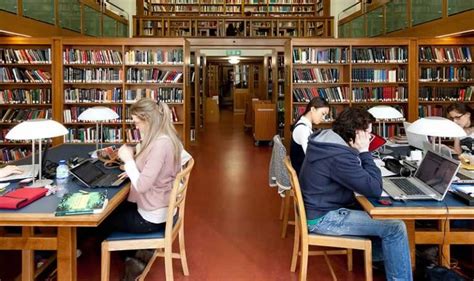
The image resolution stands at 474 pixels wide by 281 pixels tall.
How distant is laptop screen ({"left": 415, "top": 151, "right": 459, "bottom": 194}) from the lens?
230 cm

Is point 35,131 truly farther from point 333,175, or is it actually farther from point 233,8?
point 233,8

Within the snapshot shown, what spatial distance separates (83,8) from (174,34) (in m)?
3.03

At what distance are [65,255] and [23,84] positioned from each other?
5641 mm

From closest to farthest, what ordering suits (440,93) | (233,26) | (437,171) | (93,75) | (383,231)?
(383,231) → (437,171) → (93,75) → (440,93) → (233,26)

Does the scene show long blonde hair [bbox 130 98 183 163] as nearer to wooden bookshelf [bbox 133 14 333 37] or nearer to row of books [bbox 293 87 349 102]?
row of books [bbox 293 87 349 102]

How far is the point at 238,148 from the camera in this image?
9273mm

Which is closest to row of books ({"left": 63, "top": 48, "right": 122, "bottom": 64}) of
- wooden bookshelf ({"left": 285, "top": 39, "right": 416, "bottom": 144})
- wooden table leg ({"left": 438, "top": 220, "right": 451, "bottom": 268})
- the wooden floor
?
the wooden floor

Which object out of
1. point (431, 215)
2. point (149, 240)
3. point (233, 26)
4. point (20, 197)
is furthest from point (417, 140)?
point (233, 26)

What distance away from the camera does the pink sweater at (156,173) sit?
2.39 metres

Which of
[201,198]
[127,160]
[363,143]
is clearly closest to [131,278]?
[127,160]

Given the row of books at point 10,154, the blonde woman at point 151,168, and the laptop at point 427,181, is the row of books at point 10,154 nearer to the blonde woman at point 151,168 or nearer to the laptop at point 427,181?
the blonde woman at point 151,168

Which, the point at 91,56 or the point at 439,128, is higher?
the point at 91,56

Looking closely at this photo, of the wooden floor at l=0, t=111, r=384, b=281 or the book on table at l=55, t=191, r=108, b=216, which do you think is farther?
the wooden floor at l=0, t=111, r=384, b=281

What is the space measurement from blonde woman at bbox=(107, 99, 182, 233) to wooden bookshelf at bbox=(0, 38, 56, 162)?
16.3 feet
